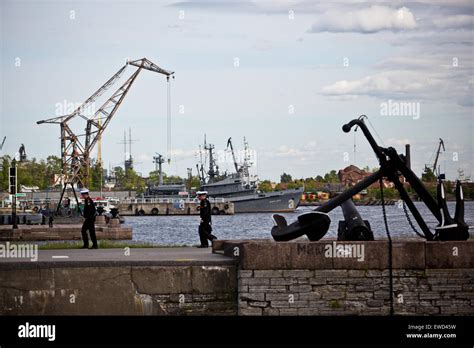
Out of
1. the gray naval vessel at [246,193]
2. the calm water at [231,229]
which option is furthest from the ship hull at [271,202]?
the calm water at [231,229]

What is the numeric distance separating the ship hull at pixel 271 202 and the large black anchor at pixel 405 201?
135696 millimetres

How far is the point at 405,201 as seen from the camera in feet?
69.4

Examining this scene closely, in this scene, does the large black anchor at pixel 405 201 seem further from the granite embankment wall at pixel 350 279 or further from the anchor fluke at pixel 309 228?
the granite embankment wall at pixel 350 279

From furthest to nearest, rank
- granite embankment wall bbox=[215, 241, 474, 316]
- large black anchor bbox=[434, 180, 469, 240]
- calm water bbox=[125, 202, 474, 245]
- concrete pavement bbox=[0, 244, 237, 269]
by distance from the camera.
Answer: calm water bbox=[125, 202, 474, 245]
large black anchor bbox=[434, 180, 469, 240]
concrete pavement bbox=[0, 244, 237, 269]
granite embankment wall bbox=[215, 241, 474, 316]

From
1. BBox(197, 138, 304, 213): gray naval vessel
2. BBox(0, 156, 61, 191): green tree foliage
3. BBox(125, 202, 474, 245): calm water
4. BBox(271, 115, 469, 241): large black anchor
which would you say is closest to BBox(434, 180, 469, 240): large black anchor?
BBox(271, 115, 469, 241): large black anchor

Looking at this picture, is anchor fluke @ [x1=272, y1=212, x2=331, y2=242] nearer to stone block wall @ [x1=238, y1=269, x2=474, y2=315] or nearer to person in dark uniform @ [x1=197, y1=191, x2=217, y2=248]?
stone block wall @ [x1=238, y1=269, x2=474, y2=315]

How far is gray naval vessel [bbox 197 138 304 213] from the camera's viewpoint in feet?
517

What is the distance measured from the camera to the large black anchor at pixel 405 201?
763 inches

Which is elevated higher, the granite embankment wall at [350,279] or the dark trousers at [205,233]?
the dark trousers at [205,233]

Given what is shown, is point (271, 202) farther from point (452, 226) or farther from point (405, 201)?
Result: point (452, 226)

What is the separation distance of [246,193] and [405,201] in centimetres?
14076

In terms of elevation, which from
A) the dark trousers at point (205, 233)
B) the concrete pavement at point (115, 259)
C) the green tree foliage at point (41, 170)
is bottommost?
the concrete pavement at point (115, 259)
